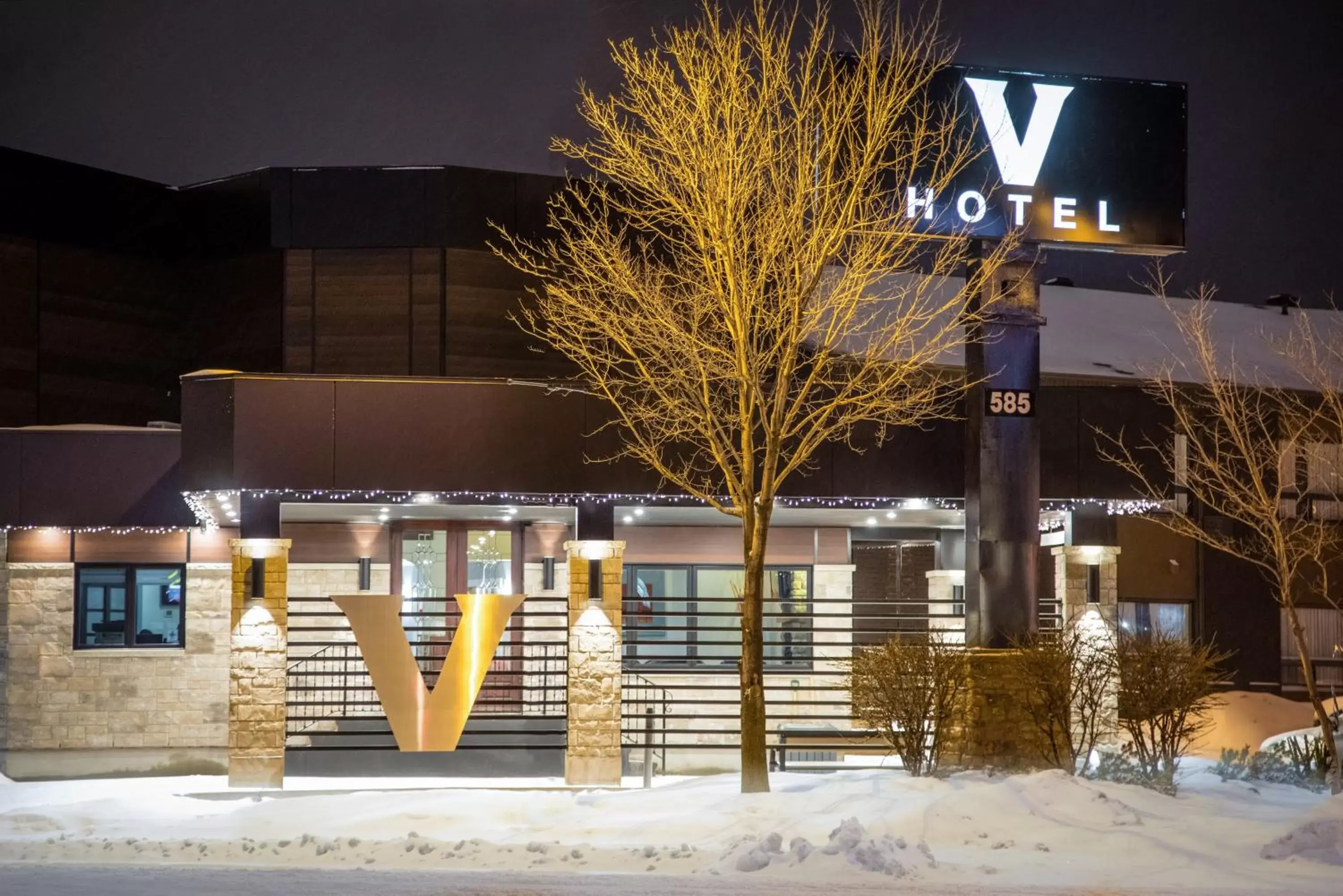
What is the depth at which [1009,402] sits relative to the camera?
16.9 meters

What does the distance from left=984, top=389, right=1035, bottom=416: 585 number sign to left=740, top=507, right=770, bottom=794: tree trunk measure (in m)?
3.96

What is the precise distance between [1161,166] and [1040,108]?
191 cm

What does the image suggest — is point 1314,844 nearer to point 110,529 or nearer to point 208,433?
point 208,433

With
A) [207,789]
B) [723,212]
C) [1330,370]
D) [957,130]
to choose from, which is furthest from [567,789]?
[1330,370]

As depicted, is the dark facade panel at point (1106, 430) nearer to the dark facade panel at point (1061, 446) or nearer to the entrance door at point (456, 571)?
the dark facade panel at point (1061, 446)

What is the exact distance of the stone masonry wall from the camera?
19.0 m

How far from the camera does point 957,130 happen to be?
1697 cm

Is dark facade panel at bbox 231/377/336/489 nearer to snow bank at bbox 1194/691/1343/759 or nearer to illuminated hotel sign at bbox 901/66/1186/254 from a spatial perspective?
illuminated hotel sign at bbox 901/66/1186/254

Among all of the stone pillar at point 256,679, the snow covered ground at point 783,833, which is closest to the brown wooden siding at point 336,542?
the stone pillar at point 256,679

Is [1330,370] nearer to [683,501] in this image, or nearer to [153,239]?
[683,501]

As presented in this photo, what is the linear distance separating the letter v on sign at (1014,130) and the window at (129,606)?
1326 cm

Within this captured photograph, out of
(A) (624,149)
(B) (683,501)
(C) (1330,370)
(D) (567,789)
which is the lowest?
(D) (567,789)

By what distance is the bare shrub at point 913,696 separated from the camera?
1509 cm

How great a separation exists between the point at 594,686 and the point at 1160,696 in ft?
22.5
